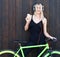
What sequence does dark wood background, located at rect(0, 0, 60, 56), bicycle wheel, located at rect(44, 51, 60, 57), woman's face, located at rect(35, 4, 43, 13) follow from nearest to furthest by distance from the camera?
bicycle wheel, located at rect(44, 51, 60, 57)
woman's face, located at rect(35, 4, 43, 13)
dark wood background, located at rect(0, 0, 60, 56)

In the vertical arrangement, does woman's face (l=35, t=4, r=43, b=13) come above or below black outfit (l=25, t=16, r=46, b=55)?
above

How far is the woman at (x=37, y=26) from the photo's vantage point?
7.83 m

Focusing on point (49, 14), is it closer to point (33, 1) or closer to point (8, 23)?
point (33, 1)

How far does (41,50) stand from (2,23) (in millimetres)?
1214

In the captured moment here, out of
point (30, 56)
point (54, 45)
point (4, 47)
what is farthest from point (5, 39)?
point (54, 45)

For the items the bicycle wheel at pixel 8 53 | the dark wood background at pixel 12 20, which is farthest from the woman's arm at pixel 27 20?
the bicycle wheel at pixel 8 53

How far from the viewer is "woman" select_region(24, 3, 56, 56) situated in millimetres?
7828

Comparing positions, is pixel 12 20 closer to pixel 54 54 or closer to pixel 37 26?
pixel 37 26

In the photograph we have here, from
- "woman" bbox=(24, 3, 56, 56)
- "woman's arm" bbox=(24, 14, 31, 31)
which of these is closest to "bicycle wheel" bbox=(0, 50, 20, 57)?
"woman" bbox=(24, 3, 56, 56)

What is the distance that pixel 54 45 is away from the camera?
26.9 ft

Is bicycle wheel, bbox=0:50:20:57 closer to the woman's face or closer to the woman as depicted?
the woman

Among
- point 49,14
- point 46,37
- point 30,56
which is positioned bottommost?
point 30,56

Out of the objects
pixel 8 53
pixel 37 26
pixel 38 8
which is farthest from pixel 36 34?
pixel 8 53

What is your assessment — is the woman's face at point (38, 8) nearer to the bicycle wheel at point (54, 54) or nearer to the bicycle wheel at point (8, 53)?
the bicycle wheel at point (54, 54)
